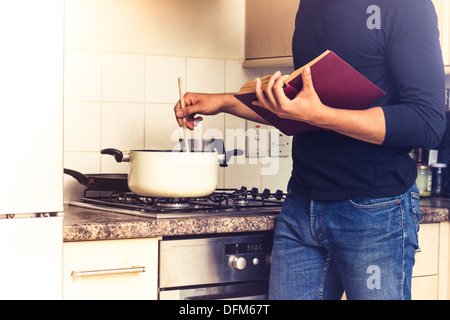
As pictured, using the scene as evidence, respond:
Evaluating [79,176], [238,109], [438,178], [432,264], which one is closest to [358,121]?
[238,109]

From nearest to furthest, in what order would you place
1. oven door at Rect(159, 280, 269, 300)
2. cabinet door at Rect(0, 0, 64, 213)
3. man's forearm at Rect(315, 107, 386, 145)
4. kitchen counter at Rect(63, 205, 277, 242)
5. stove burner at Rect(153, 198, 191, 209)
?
cabinet door at Rect(0, 0, 64, 213) < man's forearm at Rect(315, 107, 386, 145) < kitchen counter at Rect(63, 205, 277, 242) < oven door at Rect(159, 280, 269, 300) < stove burner at Rect(153, 198, 191, 209)

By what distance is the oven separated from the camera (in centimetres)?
131

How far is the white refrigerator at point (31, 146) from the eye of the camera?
0.97 m

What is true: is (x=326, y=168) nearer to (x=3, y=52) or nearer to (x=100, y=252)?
(x=100, y=252)

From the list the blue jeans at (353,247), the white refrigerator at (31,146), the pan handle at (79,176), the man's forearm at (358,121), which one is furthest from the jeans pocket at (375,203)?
the pan handle at (79,176)

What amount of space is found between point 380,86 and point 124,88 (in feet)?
3.00

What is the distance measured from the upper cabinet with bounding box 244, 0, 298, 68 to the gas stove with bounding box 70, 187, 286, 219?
0.49 metres

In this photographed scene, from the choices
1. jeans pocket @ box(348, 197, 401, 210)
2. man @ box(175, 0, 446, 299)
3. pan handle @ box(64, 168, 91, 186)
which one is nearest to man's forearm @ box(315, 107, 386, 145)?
man @ box(175, 0, 446, 299)

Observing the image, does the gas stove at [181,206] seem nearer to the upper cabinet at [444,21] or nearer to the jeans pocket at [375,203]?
the jeans pocket at [375,203]

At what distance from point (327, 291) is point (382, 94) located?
449mm

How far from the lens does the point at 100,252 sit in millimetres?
1234

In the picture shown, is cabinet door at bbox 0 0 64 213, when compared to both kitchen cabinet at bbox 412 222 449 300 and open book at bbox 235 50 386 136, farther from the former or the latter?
kitchen cabinet at bbox 412 222 449 300

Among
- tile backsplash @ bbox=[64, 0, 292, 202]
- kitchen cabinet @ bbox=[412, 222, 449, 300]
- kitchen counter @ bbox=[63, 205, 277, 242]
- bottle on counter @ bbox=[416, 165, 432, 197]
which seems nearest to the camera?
kitchen counter @ bbox=[63, 205, 277, 242]

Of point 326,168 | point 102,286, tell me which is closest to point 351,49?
point 326,168
